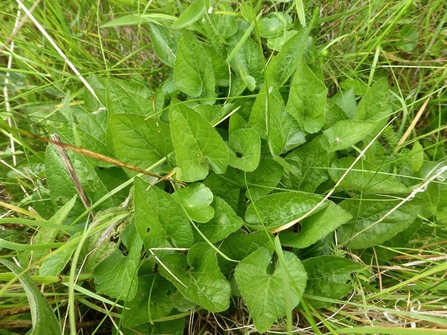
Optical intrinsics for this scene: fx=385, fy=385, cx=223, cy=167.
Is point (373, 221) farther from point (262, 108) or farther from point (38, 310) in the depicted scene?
point (38, 310)

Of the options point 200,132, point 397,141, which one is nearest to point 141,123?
point 200,132

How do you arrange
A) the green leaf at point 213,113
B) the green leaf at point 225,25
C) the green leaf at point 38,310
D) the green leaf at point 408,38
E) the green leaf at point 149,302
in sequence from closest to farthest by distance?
the green leaf at point 38,310, the green leaf at point 149,302, the green leaf at point 213,113, the green leaf at point 225,25, the green leaf at point 408,38

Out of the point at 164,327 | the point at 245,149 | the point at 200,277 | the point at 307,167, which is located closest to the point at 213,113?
the point at 245,149

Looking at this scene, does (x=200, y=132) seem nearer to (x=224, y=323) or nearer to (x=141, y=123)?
(x=141, y=123)

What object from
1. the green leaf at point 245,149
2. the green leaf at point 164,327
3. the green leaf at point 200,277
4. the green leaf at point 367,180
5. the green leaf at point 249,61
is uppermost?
the green leaf at point 249,61

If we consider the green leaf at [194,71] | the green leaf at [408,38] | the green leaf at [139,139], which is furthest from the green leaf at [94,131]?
the green leaf at [408,38]

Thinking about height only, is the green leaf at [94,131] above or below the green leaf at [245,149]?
above

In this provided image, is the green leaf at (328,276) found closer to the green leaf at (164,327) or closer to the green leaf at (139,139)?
the green leaf at (164,327)
